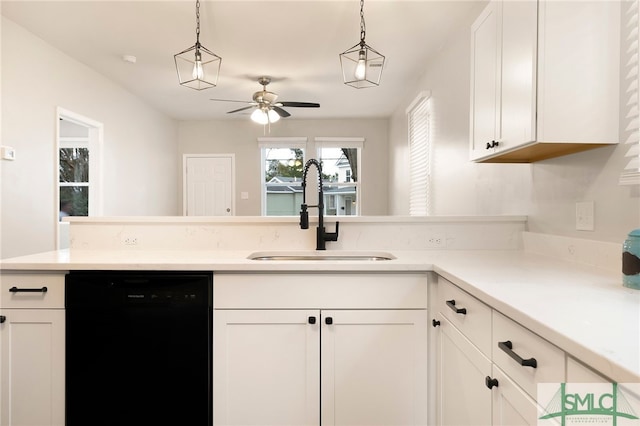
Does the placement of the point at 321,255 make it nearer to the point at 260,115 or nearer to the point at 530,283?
the point at 530,283

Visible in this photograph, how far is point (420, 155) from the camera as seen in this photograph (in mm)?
3779

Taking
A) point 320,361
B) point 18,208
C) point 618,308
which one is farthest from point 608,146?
point 18,208

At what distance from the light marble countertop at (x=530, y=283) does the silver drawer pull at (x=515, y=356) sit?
78 millimetres

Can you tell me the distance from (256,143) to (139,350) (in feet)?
16.4

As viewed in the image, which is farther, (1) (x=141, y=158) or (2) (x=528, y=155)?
(1) (x=141, y=158)

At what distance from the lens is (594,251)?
1285 millimetres

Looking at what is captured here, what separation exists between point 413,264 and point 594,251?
67cm

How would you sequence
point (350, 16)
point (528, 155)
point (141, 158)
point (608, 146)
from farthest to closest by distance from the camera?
point (141, 158), point (350, 16), point (528, 155), point (608, 146)

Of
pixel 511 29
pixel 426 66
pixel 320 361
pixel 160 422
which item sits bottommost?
pixel 160 422

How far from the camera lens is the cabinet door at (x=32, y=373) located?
1.37 metres

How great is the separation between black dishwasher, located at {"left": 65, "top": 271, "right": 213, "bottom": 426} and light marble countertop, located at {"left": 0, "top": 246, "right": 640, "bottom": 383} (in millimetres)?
88

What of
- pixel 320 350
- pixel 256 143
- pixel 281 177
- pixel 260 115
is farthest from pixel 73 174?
pixel 320 350

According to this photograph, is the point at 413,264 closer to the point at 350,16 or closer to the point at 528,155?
the point at 528,155

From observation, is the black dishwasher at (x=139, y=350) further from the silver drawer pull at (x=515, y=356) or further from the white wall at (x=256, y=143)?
the white wall at (x=256, y=143)
